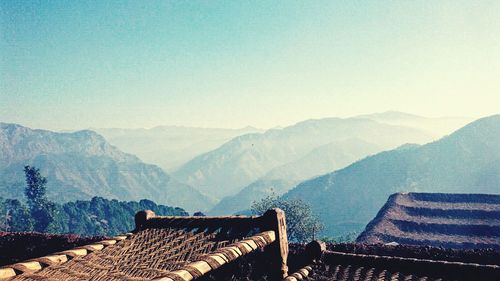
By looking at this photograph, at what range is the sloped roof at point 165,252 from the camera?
246 cm

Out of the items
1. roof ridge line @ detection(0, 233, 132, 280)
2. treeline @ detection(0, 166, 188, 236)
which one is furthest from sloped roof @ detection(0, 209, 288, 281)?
treeline @ detection(0, 166, 188, 236)

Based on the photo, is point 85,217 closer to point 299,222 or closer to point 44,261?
A: point 299,222

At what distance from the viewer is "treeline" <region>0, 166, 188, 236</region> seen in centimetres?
5588

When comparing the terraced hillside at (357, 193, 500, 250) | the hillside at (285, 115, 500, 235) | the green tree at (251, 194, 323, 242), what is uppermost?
the terraced hillside at (357, 193, 500, 250)

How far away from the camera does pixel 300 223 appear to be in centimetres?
4578

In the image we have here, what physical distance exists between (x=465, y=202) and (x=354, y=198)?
6440 centimetres

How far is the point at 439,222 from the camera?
38719 millimetres

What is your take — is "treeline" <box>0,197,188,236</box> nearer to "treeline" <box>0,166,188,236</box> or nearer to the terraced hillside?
"treeline" <box>0,166,188,236</box>

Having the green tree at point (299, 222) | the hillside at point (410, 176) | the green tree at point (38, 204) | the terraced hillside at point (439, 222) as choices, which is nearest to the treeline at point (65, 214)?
the green tree at point (38, 204)

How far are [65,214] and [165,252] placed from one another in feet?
236

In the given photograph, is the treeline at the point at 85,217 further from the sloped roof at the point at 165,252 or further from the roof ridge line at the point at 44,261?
the sloped roof at the point at 165,252

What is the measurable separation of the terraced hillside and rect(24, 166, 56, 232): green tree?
49.9m

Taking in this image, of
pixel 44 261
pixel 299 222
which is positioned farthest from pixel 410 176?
pixel 44 261

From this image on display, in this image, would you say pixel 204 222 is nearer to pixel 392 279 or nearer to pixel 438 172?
pixel 392 279
